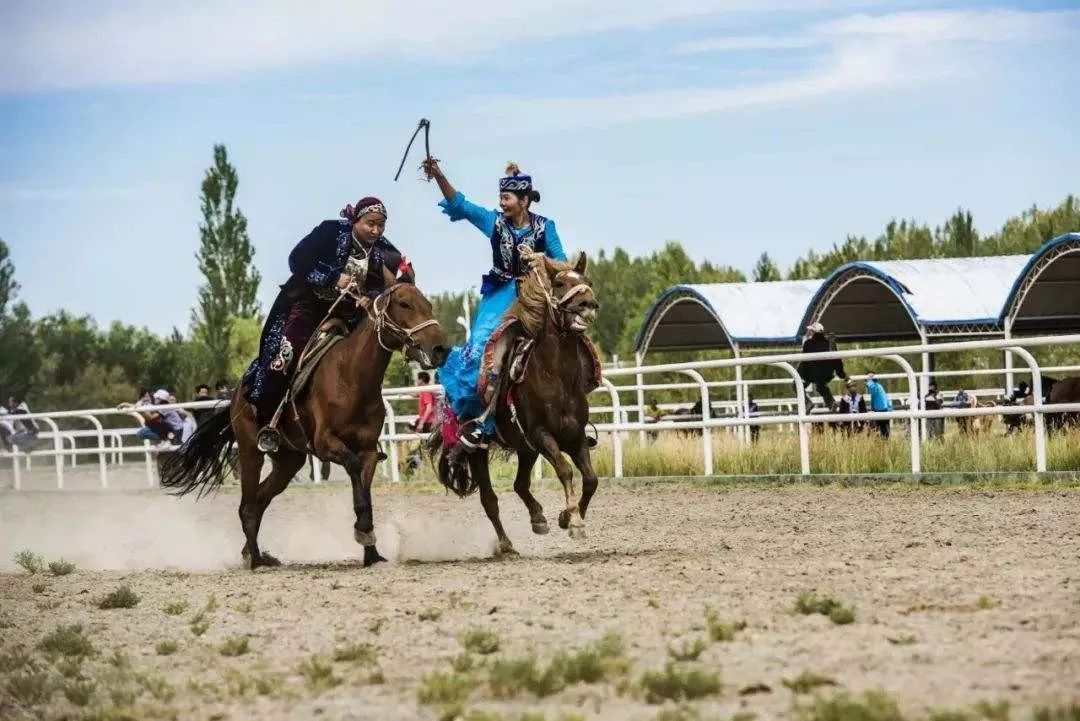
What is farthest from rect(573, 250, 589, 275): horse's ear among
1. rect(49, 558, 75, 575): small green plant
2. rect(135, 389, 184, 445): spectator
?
rect(135, 389, 184, 445): spectator

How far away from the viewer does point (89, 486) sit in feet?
101

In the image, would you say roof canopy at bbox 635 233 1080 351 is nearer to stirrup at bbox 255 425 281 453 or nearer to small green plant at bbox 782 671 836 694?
stirrup at bbox 255 425 281 453

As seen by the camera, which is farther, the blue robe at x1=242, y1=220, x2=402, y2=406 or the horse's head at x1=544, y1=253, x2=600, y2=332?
the blue robe at x1=242, y1=220, x2=402, y2=406

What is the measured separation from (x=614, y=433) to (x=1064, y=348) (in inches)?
1400

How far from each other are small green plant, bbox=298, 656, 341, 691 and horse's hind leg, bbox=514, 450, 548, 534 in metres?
5.28

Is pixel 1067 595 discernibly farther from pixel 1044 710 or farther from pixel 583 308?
pixel 583 308

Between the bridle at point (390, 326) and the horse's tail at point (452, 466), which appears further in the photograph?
the horse's tail at point (452, 466)

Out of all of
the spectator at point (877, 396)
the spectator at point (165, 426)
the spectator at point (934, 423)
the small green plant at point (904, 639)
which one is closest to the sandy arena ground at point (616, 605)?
the small green plant at point (904, 639)

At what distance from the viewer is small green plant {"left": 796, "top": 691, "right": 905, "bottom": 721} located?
5602 mm

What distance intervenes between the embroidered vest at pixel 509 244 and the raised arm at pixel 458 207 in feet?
0.29

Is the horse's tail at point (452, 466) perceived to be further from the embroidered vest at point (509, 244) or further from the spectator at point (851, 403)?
the spectator at point (851, 403)

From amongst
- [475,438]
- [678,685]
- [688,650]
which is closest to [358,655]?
[688,650]

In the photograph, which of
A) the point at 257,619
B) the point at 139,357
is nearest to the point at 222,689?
the point at 257,619

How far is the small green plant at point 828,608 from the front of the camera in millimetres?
7574
